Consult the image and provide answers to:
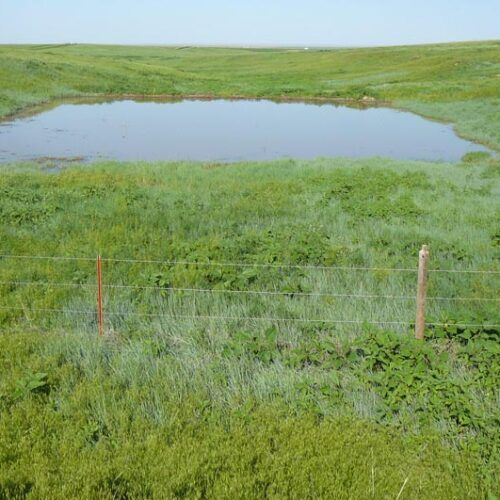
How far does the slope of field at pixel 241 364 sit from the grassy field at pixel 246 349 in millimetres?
26

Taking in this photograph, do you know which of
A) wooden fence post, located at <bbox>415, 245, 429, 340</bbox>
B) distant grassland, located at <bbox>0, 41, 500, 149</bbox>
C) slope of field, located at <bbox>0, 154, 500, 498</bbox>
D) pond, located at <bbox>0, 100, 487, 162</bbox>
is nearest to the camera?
slope of field, located at <bbox>0, 154, 500, 498</bbox>

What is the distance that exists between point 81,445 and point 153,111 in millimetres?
42674

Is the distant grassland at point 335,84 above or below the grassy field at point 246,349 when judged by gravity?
above

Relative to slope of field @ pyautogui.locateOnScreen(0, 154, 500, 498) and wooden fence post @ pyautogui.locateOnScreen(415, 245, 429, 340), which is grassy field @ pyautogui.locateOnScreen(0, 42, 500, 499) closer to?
slope of field @ pyautogui.locateOnScreen(0, 154, 500, 498)

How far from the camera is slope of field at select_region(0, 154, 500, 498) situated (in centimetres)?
511

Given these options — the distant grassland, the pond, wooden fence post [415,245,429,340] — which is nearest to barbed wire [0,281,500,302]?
wooden fence post [415,245,429,340]

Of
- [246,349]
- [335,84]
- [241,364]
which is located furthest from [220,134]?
[335,84]

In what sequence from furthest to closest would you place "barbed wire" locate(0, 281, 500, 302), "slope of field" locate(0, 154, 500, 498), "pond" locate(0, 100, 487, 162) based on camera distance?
"pond" locate(0, 100, 487, 162), "barbed wire" locate(0, 281, 500, 302), "slope of field" locate(0, 154, 500, 498)

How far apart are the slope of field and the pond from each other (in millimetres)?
15465

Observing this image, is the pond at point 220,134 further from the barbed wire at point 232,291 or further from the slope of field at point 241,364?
the barbed wire at point 232,291

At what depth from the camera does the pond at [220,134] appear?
91.7ft

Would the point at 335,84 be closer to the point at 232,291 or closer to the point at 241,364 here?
the point at 232,291

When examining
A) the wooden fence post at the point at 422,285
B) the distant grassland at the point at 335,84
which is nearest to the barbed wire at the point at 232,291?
the wooden fence post at the point at 422,285

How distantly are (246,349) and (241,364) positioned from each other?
0.32 metres
